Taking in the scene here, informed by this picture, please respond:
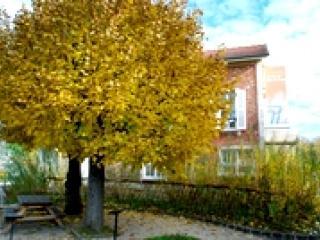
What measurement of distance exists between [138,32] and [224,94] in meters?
2.96

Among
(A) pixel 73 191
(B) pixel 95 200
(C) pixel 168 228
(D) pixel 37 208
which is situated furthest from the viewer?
(A) pixel 73 191

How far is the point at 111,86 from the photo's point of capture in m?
11.4

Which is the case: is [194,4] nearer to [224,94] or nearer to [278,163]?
[224,94]

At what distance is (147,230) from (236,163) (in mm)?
3939

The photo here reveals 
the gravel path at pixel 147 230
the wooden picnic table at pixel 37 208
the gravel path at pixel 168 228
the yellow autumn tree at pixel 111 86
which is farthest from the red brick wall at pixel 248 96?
the yellow autumn tree at pixel 111 86

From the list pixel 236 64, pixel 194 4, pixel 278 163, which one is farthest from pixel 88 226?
pixel 236 64

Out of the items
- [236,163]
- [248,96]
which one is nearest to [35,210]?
[236,163]

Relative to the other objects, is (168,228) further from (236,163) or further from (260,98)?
(260,98)

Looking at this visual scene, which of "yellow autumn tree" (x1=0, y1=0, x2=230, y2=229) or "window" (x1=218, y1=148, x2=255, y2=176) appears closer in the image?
"yellow autumn tree" (x1=0, y1=0, x2=230, y2=229)

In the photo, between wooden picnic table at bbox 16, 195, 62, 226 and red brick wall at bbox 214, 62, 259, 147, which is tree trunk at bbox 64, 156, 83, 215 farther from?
red brick wall at bbox 214, 62, 259, 147

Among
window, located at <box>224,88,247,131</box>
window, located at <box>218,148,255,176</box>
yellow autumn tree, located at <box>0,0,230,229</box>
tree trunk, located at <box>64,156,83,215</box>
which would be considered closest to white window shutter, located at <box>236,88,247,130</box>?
window, located at <box>224,88,247,131</box>

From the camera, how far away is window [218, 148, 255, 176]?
51.9ft

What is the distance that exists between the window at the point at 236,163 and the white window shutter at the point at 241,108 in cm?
912

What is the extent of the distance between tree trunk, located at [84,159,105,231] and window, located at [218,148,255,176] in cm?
459
